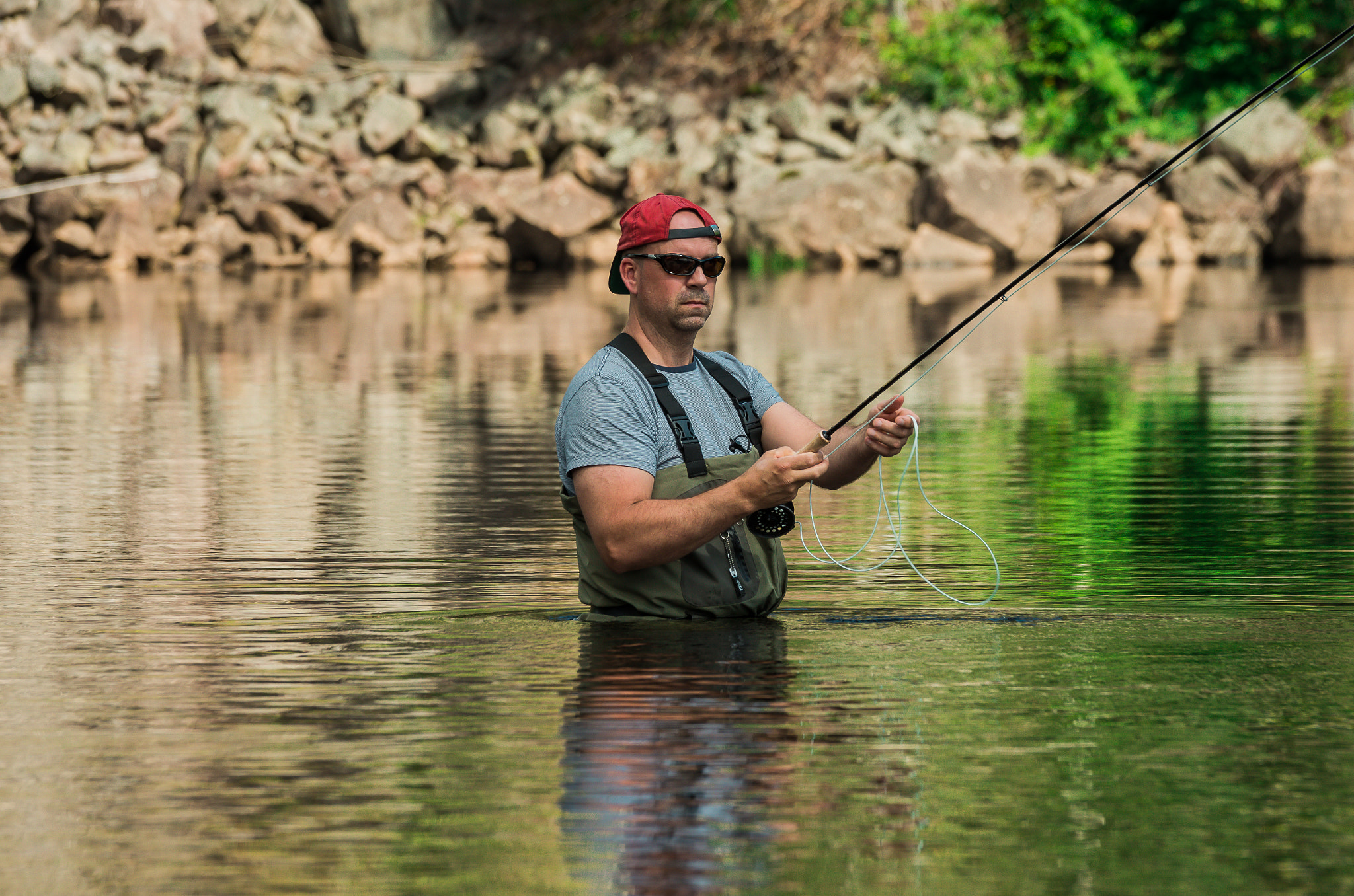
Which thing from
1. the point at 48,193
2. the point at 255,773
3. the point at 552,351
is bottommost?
the point at 255,773

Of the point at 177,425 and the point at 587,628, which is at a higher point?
the point at 177,425

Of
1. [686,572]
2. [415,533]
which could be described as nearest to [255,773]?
[686,572]

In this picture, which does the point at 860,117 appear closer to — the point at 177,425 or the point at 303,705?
the point at 177,425

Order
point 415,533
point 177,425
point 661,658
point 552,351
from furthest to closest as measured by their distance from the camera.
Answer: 1. point 552,351
2. point 177,425
3. point 415,533
4. point 661,658

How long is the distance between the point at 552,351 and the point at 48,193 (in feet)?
68.8

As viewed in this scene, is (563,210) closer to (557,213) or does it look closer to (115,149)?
(557,213)

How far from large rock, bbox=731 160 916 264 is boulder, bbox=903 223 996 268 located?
0.34 meters

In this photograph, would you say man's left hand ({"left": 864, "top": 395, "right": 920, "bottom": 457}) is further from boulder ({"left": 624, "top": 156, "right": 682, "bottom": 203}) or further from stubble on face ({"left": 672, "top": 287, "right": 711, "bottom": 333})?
boulder ({"left": 624, "top": 156, "right": 682, "bottom": 203})

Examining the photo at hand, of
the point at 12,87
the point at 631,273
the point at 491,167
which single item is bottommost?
the point at 631,273

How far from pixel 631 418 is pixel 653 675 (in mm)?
688

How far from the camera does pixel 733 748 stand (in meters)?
4.64

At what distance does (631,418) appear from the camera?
536 centimetres

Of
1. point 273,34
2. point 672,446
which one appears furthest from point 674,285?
point 273,34

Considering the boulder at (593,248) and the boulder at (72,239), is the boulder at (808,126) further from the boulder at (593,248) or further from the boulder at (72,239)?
the boulder at (72,239)
